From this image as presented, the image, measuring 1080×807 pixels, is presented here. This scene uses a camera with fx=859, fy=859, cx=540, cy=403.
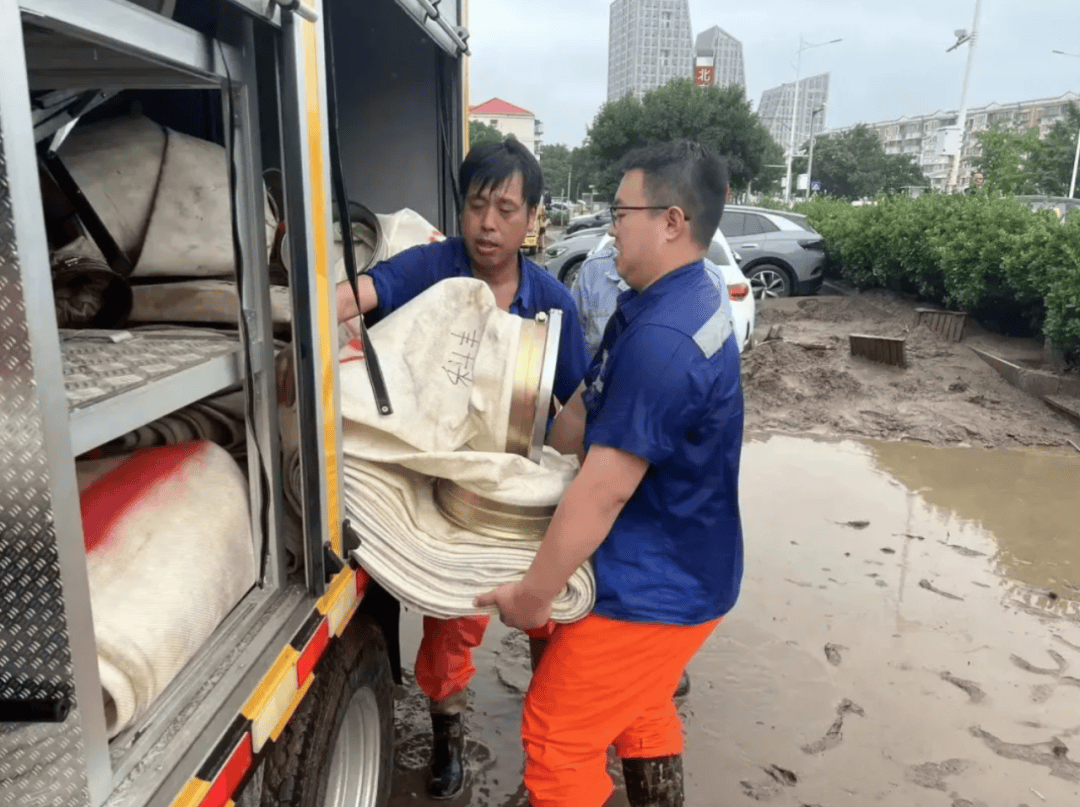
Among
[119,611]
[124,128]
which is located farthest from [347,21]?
[119,611]

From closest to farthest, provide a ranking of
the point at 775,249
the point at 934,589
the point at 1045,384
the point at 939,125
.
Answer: the point at 934,589
the point at 1045,384
the point at 775,249
the point at 939,125

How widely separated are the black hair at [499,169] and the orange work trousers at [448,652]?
1.22 metres

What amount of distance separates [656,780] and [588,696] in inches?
14.6

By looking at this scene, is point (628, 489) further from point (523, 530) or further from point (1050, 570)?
point (1050, 570)

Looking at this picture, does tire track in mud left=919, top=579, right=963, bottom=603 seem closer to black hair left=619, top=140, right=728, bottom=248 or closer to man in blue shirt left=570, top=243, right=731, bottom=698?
man in blue shirt left=570, top=243, right=731, bottom=698

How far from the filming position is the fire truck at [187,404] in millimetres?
838

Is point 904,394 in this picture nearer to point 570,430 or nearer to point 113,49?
point 570,430

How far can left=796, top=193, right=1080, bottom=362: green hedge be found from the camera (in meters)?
7.88

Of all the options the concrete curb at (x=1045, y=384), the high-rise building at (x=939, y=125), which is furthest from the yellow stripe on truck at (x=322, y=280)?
the high-rise building at (x=939, y=125)

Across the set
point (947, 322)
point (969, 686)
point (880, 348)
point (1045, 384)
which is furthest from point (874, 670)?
point (947, 322)

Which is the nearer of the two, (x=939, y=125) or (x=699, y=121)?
(x=699, y=121)

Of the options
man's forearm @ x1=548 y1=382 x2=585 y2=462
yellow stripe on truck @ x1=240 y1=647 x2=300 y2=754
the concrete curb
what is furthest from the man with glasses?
the concrete curb

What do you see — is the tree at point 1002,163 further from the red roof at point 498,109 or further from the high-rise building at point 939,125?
the red roof at point 498,109

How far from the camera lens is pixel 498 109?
296ft
